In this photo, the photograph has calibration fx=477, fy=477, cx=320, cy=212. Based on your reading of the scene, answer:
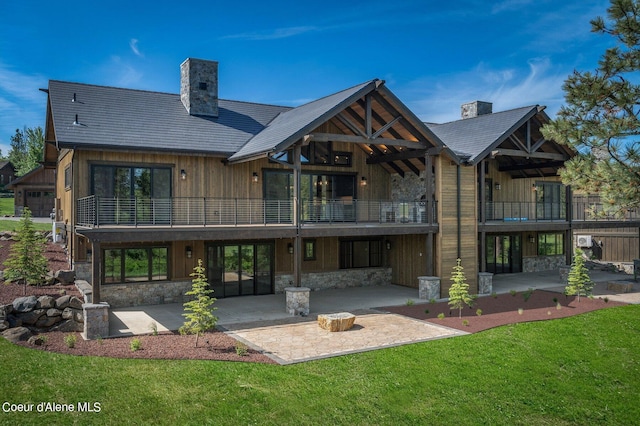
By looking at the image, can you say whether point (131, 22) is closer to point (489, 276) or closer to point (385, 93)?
point (385, 93)

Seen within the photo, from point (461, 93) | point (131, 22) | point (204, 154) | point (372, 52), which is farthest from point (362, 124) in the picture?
point (461, 93)

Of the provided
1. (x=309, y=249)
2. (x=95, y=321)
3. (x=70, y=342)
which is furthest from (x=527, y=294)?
(x=70, y=342)

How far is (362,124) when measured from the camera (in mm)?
18594

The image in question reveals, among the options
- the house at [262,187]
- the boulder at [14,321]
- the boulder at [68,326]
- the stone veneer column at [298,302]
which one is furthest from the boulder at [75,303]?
the stone veneer column at [298,302]

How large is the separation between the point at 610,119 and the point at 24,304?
1443 cm

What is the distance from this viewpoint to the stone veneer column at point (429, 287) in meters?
17.1

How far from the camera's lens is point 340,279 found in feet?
65.4

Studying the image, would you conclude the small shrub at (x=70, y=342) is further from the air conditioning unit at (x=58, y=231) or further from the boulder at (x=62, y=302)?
the air conditioning unit at (x=58, y=231)

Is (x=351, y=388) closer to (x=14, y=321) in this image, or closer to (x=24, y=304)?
(x=14, y=321)

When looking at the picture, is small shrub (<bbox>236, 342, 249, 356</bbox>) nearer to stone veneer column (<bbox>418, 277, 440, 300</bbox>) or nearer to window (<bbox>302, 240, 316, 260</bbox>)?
stone veneer column (<bbox>418, 277, 440, 300</bbox>)

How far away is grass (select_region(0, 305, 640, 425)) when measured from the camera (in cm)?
759

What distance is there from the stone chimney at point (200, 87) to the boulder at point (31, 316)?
1008 centimetres

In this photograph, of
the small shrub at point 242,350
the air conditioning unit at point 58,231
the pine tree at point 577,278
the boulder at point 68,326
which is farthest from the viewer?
the air conditioning unit at point 58,231

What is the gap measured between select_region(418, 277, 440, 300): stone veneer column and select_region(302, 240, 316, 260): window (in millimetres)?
4503
